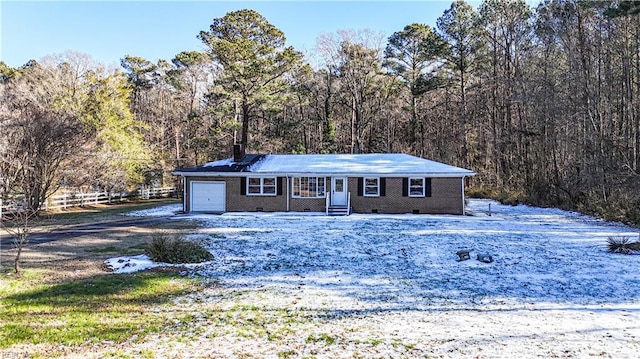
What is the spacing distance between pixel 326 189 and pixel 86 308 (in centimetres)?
1566

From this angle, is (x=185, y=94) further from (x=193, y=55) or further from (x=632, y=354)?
(x=632, y=354)

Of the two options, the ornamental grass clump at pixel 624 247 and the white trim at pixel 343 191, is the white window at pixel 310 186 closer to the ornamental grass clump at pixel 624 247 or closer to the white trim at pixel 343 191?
the white trim at pixel 343 191

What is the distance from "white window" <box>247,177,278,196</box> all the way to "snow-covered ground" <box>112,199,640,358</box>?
5.26 m

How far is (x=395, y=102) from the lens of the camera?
39469mm

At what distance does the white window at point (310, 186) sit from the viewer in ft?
72.4

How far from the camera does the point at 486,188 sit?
33469 millimetres

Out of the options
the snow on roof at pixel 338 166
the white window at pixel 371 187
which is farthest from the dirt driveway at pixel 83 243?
the white window at pixel 371 187

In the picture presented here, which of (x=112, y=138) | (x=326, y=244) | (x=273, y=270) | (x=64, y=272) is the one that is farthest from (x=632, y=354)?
(x=112, y=138)

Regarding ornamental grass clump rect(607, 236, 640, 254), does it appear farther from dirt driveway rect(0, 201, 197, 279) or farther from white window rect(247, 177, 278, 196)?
white window rect(247, 177, 278, 196)

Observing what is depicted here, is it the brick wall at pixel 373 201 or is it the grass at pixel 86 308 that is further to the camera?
the brick wall at pixel 373 201

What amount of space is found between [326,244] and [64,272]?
7.38 m

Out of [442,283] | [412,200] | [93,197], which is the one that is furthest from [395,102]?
[442,283]

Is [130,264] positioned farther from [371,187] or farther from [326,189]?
[371,187]

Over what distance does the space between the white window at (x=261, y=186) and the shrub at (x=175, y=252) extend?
34.5 ft
